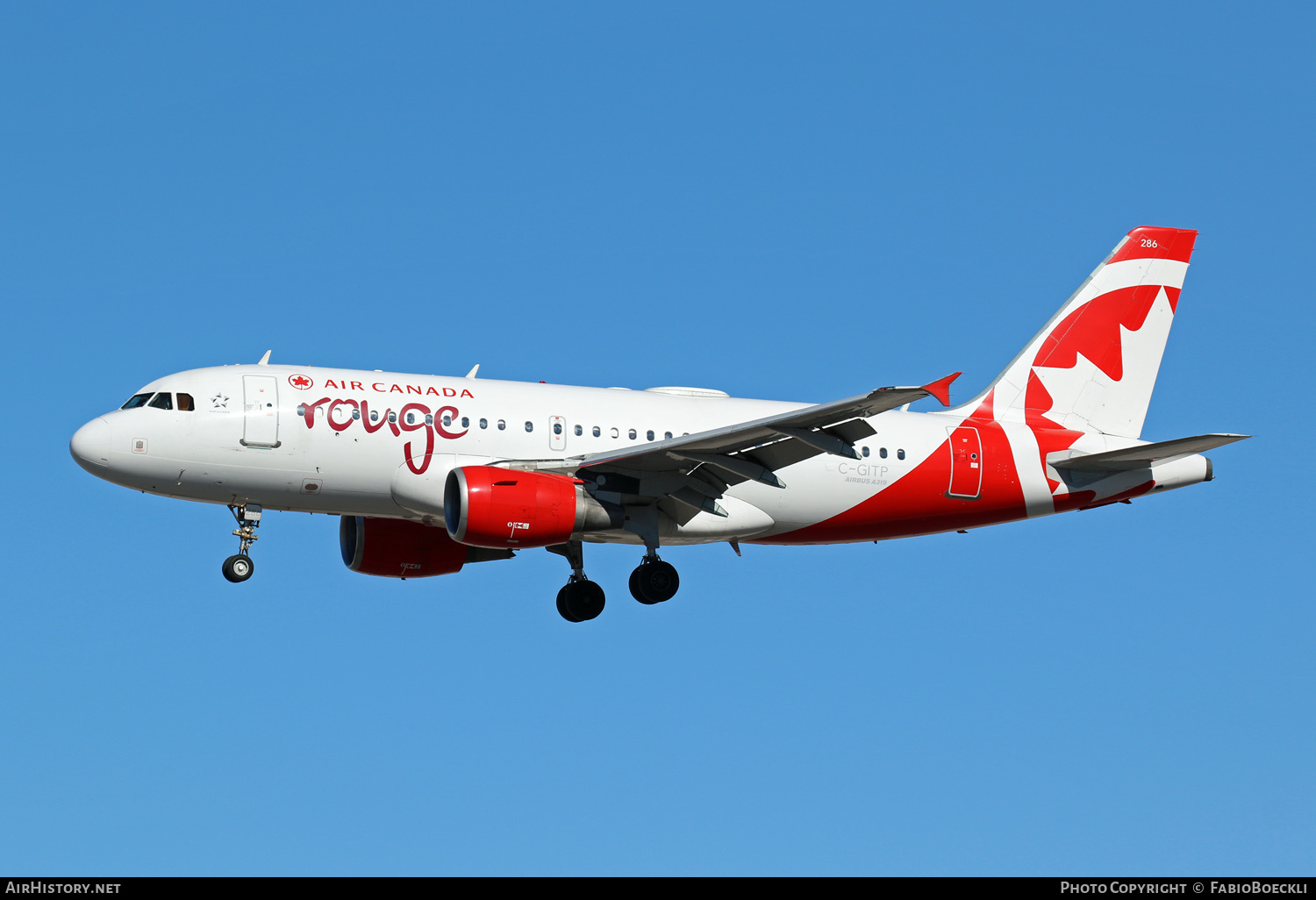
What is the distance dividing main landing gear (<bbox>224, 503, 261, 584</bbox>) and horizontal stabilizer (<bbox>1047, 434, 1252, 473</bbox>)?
58.3 feet

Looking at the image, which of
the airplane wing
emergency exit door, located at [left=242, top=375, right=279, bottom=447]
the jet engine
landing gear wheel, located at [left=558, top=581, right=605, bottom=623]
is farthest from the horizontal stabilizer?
emergency exit door, located at [left=242, top=375, right=279, bottom=447]

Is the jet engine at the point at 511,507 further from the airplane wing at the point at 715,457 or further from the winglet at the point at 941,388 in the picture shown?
the winglet at the point at 941,388

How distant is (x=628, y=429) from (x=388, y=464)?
5.25m

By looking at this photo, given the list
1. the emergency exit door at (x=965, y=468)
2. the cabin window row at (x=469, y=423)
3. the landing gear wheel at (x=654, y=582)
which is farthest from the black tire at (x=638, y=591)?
the emergency exit door at (x=965, y=468)

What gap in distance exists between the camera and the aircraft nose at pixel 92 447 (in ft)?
103

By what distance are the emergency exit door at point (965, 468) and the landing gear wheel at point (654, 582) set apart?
6754 mm

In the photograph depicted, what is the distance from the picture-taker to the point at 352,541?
3709cm

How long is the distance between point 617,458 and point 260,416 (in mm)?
7181

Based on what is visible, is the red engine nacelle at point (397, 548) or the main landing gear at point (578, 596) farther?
the red engine nacelle at point (397, 548)

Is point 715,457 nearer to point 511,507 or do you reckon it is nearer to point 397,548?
point 511,507

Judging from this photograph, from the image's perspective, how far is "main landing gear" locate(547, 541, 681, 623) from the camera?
33750 mm

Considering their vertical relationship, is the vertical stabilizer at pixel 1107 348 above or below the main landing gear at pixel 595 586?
above

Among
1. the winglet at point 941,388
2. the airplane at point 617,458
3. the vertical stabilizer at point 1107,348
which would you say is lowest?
the winglet at point 941,388
